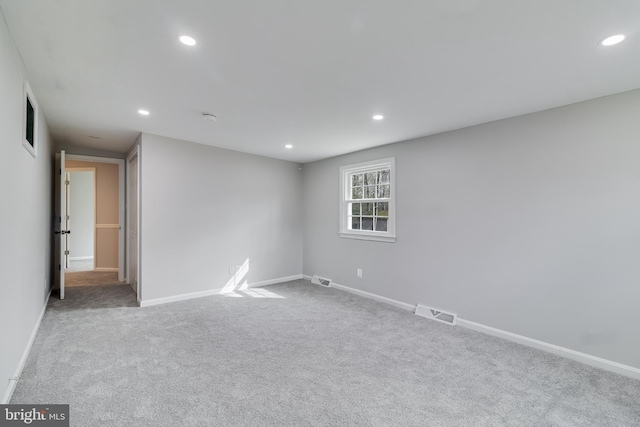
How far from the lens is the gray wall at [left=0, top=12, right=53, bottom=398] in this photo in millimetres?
1784

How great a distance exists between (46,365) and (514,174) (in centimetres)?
456

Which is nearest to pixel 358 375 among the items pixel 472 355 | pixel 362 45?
pixel 472 355

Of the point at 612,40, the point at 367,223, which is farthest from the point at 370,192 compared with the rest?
the point at 612,40

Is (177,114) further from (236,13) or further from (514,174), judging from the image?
(514,174)

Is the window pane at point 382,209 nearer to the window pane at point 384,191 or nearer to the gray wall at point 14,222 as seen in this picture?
the window pane at point 384,191

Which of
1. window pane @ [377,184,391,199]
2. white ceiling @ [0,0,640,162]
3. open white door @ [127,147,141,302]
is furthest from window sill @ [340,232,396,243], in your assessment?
open white door @ [127,147,141,302]

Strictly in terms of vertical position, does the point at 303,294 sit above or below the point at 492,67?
below

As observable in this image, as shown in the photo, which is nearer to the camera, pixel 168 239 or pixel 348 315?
pixel 348 315

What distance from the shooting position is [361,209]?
15.8 ft

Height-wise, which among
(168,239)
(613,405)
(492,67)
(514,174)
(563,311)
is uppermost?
(492,67)

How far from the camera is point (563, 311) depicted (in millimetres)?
2727

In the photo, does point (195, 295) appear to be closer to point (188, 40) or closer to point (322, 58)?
point (188, 40)

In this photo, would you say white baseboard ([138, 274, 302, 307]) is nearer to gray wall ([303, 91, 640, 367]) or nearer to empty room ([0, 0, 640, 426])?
empty room ([0, 0, 640, 426])

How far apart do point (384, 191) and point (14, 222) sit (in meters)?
3.94
